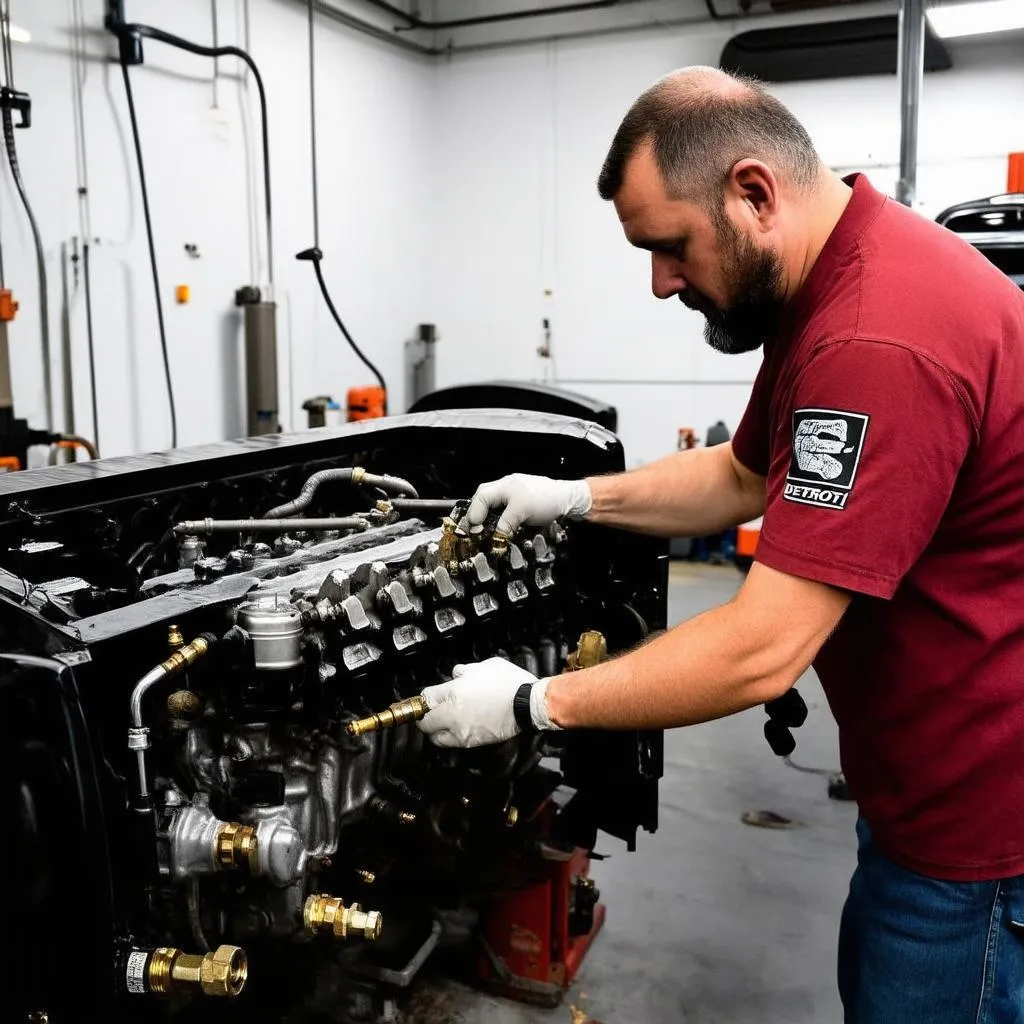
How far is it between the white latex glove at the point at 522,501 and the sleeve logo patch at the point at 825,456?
2.17ft

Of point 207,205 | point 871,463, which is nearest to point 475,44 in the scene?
point 207,205

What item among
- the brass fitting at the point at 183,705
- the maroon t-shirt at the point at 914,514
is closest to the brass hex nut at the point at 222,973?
Answer: the brass fitting at the point at 183,705

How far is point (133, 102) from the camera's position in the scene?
435 cm

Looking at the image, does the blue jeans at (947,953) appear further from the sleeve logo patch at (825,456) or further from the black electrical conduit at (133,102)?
the black electrical conduit at (133,102)

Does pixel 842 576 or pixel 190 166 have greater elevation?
pixel 190 166

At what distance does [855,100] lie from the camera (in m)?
5.94

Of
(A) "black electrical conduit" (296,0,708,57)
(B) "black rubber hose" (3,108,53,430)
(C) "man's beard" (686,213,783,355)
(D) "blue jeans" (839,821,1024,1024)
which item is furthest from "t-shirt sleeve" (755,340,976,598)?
(A) "black electrical conduit" (296,0,708,57)

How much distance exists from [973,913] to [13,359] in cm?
394

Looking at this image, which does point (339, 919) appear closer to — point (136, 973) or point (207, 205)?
point (136, 973)

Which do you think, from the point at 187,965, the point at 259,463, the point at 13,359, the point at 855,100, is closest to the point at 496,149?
the point at 855,100

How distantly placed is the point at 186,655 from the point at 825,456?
29.1 inches

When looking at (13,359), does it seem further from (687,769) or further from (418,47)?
(418,47)

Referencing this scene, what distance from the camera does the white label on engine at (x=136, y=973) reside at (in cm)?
106

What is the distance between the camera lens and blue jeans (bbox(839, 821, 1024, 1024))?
128cm
